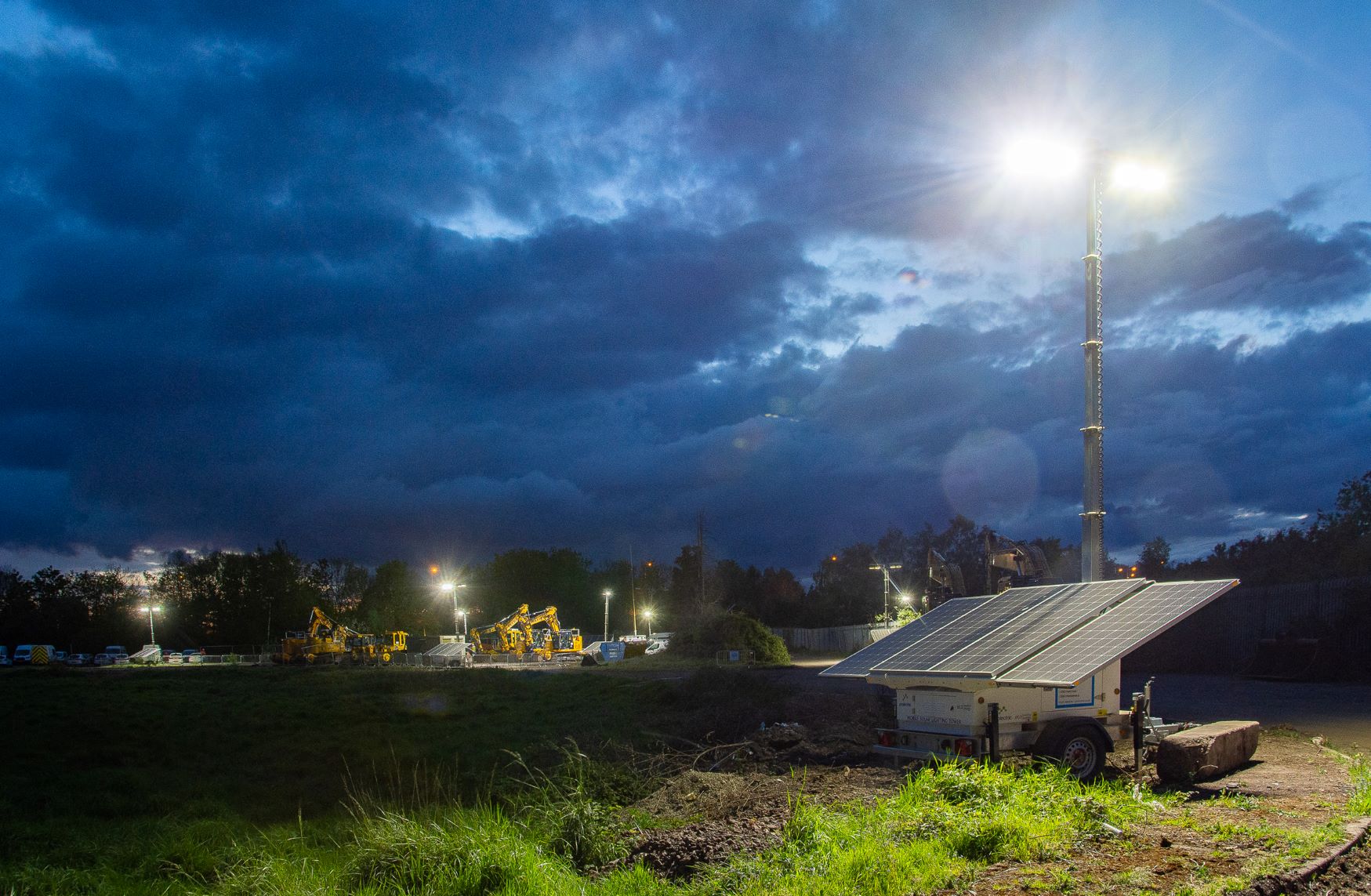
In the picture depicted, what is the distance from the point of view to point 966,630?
13.2 m

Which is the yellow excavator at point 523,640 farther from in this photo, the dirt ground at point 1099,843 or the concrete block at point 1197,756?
the concrete block at point 1197,756

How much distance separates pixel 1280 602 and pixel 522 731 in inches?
1130

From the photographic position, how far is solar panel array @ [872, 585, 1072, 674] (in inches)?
474

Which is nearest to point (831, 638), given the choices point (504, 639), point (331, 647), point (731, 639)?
point (731, 639)

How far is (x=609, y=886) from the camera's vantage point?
762 cm

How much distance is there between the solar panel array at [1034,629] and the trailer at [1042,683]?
2cm

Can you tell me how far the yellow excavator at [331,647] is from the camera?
65.2 m

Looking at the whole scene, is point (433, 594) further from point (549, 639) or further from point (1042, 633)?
point (1042, 633)

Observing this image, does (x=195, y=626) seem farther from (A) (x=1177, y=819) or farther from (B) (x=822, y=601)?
(A) (x=1177, y=819)

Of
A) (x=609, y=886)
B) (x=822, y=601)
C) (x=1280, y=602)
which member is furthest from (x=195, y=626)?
(x=609, y=886)

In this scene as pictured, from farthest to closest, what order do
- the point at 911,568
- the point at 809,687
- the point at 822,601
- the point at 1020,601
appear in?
the point at 911,568
the point at 822,601
the point at 809,687
the point at 1020,601

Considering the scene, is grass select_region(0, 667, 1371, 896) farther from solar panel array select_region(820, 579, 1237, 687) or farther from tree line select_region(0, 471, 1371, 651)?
tree line select_region(0, 471, 1371, 651)

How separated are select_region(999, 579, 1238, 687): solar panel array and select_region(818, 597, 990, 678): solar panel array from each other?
97.7 inches

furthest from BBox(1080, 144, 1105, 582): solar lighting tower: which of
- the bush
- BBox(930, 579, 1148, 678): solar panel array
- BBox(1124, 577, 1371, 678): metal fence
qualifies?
the bush
